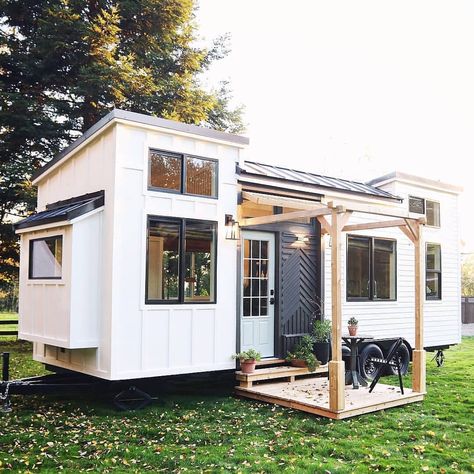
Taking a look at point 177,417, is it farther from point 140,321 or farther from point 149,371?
point 140,321

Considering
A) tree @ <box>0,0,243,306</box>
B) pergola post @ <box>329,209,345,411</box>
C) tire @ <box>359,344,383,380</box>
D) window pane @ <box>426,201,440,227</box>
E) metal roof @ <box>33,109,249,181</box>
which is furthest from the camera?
tree @ <box>0,0,243,306</box>

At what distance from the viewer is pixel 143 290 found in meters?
6.54

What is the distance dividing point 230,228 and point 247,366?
77.9 inches

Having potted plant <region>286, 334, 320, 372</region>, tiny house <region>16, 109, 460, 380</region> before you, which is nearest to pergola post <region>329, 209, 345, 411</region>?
tiny house <region>16, 109, 460, 380</region>

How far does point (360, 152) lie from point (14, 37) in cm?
2089

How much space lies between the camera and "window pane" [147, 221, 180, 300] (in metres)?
6.70

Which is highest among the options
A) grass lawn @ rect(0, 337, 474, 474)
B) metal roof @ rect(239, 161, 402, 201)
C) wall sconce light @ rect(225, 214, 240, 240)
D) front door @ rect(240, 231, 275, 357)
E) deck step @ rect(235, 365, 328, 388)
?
metal roof @ rect(239, 161, 402, 201)

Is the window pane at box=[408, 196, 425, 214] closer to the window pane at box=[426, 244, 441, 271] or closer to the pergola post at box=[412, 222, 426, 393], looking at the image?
the window pane at box=[426, 244, 441, 271]

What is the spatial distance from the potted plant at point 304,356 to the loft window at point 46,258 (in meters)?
3.77

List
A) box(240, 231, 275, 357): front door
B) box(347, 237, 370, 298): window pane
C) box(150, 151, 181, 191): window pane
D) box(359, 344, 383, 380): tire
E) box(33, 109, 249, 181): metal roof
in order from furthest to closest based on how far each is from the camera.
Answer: box(347, 237, 370, 298): window pane < box(359, 344, 383, 380): tire < box(240, 231, 275, 357): front door < box(150, 151, 181, 191): window pane < box(33, 109, 249, 181): metal roof

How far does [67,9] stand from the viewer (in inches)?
481

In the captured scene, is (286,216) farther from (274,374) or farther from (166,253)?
(274,374)

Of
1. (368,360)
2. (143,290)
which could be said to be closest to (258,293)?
(143,290)

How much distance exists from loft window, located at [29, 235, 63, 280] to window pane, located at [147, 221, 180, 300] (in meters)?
1.16
